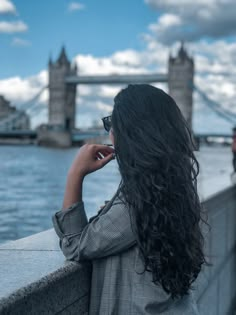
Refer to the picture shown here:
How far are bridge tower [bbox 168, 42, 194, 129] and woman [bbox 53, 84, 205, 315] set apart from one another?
127 ft

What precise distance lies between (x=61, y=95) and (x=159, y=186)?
1714 inches

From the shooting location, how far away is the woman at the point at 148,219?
0.84 meters

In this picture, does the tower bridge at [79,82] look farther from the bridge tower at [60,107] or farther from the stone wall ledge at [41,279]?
the stone wall ledge at [41,279]

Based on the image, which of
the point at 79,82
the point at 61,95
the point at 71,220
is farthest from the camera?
the point at 79,82

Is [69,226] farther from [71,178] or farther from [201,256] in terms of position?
[201,256]

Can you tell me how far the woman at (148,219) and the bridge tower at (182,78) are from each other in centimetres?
3857

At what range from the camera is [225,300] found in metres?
2.14

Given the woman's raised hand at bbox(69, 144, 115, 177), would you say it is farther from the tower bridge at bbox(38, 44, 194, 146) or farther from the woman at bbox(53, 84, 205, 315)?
the tower bridge at bbox(38, 44, 194, 146)

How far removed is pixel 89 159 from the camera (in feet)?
3.18

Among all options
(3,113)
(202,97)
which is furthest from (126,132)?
(3,113)

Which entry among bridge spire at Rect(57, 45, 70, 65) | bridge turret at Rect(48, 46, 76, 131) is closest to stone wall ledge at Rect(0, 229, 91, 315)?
bridge turret at Rect(48, 46, 76, 131)

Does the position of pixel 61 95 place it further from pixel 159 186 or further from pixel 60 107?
pixel 159 186

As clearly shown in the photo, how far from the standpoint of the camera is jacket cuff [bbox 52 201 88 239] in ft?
3.03

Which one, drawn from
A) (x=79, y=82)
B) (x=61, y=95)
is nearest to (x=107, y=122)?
(x=61, y=95)
